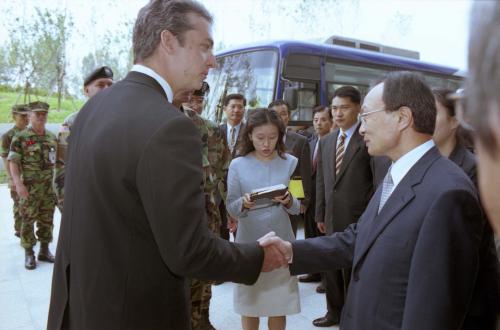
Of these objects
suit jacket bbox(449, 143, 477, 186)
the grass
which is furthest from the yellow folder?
the grass

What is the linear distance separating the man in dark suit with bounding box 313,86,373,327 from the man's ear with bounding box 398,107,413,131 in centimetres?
173

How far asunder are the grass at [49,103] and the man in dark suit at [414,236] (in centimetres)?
1534

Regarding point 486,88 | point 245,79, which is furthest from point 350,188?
point 245,79

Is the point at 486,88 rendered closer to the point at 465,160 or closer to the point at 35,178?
the point at 465,160

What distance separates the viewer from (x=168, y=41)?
1407 millimetres

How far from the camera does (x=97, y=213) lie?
4.04ft

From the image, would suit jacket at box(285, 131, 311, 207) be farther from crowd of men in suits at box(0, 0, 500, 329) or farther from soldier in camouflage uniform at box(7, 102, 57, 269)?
soldier in camouflage uniform at box(7, 102, 57, 269)

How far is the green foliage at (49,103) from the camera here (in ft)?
50.1

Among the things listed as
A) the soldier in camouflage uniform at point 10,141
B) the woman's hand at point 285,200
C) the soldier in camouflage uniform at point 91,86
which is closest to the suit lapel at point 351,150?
the woman's hand at point 285,200

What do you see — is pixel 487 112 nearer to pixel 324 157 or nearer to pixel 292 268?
pixel 292 268

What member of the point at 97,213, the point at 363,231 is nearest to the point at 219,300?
the point at 363,231

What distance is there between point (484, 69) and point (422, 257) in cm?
89

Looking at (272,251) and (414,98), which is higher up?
(414,98)

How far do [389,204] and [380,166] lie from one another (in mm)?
1789
